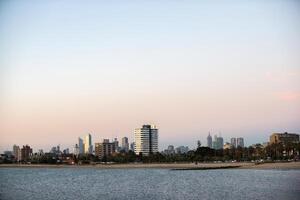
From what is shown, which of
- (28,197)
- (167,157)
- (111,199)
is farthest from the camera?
(167,157)

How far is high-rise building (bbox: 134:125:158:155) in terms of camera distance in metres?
148

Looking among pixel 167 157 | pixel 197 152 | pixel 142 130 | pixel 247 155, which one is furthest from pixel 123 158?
pixel 142 130

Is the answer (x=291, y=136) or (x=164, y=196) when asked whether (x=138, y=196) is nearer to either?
(x=164, y=196)

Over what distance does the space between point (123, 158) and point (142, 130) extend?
3865 centimetres

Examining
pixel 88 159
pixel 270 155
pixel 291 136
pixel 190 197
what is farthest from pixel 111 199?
pixel 291 136

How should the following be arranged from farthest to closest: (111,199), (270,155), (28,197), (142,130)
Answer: (142,130), (270,155), (28,197), (111,199)

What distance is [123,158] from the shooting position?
362 feet

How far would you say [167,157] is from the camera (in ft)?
344

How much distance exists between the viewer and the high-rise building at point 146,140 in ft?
486

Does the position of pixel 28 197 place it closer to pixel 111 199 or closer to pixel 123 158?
pixel 111 199

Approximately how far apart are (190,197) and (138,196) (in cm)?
293

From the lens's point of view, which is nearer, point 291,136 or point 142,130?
point 291,136

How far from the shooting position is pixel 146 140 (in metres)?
149

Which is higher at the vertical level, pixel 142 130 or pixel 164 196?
pixel 142 130
